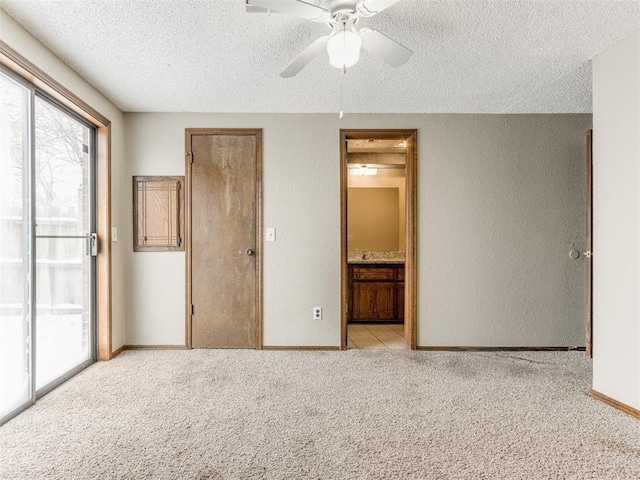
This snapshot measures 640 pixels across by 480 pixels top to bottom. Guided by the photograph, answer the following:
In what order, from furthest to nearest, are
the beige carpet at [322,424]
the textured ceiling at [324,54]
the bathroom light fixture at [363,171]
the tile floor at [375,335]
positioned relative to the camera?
the bathroom light fixture at [363,171]
the tile floor at [375,335]
the textured ceiling at [324,54]
the beige carpet at [322,424]

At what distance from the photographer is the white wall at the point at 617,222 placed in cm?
230

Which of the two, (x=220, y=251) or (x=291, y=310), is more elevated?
(x=220, y=251)

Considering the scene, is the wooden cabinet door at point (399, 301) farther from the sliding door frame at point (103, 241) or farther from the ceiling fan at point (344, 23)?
the ceiling fan at point (344, 23)

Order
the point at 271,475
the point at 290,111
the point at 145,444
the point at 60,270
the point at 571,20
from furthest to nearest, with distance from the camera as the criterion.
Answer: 1. the point at 290,111
2. the point at 60,270
3. the point at 571,20
4. the point at 145,444
5. the point at 271,475

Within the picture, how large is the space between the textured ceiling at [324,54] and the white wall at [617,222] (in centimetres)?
25

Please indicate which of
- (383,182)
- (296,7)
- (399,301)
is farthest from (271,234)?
(383,182)

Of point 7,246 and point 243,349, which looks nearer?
point 7,246

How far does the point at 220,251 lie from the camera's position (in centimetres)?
368

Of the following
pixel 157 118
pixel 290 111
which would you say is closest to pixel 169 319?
pixel 157 118

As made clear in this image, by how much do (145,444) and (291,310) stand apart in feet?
6.11

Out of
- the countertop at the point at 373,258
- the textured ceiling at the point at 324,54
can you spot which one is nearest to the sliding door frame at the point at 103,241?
the textured ceiling at the point at 324,54

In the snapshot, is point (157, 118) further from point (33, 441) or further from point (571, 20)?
point (571, 20)

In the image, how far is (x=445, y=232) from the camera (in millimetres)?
3699

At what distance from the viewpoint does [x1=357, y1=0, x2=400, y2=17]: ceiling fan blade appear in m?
1.65
